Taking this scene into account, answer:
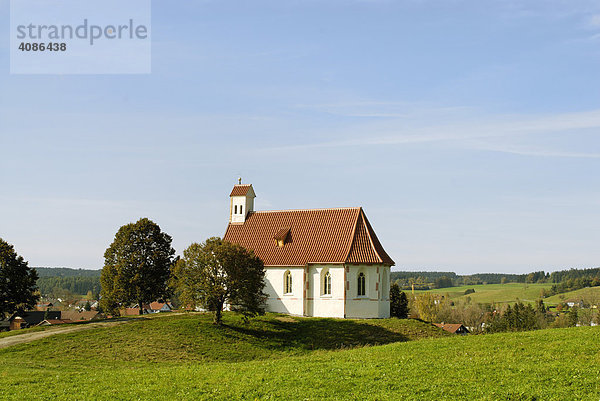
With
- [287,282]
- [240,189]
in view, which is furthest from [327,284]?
[240,189]

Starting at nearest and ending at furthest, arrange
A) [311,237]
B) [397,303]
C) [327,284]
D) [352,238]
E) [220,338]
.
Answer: [220,338], [327,284], [352,238], [311,237], [397,303]

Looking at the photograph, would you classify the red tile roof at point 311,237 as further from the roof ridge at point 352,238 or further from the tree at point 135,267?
the tree at point 135,267

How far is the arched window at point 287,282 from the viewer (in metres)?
51.9

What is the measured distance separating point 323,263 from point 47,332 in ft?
74.1

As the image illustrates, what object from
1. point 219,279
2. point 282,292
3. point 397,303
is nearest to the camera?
point 219,279

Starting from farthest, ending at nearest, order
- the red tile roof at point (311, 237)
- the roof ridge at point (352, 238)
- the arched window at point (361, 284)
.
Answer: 1. the red tile roof at point (311, 237)
2. the roof ridge at point (352, 238)
3. the arched window at point (361, 284)

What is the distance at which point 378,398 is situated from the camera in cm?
1761

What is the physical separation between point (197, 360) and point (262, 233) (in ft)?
72.0

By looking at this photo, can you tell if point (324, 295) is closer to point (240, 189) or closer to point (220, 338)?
point (220, 338)

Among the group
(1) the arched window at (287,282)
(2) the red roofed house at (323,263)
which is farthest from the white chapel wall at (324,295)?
(1) the arched window at (287,282)

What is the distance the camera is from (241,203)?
57.5 meters

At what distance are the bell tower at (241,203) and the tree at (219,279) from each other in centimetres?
1212

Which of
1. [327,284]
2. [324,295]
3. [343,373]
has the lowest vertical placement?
[324,295]

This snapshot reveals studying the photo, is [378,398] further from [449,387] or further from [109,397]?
[109,397]
